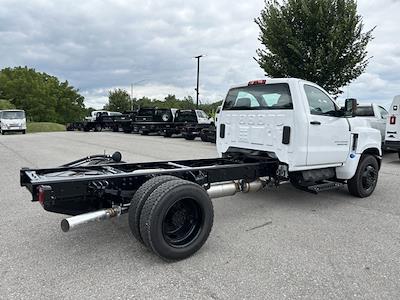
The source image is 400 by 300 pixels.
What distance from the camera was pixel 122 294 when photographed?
9.80 ft

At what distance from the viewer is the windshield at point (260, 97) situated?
17.6 feet

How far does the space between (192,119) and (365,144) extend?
19.2 metres

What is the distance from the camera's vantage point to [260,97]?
5.78m

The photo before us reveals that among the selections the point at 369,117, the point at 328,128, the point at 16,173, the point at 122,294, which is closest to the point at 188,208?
the point at 122,294

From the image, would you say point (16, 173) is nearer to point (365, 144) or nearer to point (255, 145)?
point (255, 145)

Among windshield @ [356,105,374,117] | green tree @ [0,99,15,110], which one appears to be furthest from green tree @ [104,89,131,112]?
windshield @ [356,105,374,117]

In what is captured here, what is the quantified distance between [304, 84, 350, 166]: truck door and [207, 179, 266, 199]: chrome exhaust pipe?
908mm

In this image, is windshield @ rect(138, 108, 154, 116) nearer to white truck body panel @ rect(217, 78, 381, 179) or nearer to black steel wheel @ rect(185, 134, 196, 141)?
black steel wheel @ rect(185, 134, 196, 141)

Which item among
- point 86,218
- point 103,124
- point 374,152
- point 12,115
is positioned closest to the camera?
point 86,218

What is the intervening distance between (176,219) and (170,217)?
84 millimetres

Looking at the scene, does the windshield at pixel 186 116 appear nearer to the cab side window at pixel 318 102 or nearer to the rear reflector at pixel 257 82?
the rear reflector at pixel 257 82

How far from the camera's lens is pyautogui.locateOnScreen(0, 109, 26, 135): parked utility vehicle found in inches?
1156

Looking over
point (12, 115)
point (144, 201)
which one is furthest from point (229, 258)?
point (12, 115)

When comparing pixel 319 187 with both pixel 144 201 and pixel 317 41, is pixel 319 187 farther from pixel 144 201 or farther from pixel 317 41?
pixel 317 41
